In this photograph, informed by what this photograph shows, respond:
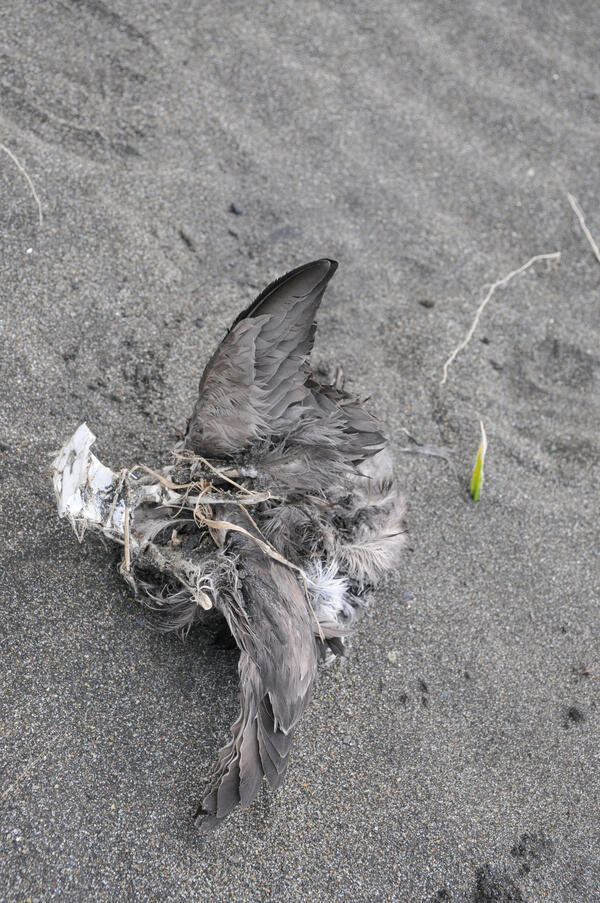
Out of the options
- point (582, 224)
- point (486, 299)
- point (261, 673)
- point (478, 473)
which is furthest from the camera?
point (582, 224)

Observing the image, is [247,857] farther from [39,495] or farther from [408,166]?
[408,166]

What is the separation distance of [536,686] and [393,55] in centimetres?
265

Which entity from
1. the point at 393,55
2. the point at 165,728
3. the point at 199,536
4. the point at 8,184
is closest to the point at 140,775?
the point at 165,728

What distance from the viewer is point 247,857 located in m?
1.90

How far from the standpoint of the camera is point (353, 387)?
9.02 ft

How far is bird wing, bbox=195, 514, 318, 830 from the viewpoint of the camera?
1.79 meters

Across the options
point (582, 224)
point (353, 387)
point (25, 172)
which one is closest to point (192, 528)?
point (353, 387)

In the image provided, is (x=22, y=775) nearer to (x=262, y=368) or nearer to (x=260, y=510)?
(x=260, y=510)

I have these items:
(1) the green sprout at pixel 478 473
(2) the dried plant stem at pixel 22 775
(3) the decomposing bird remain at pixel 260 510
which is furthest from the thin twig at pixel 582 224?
(2) the dried plant stem at pixel 22 775

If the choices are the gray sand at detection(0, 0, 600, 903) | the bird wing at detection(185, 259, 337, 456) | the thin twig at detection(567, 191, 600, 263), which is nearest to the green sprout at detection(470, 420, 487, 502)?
the gray sand at detection(0, 0, 600, 903)

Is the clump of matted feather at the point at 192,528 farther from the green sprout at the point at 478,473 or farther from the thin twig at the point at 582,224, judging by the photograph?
the thin twig at the point at 582,224

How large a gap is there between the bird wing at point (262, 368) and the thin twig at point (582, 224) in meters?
1.82

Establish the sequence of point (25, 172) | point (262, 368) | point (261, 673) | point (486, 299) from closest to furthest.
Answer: point (261, 673) → point (262, 368) → point (25, 172) → point (486, 299)

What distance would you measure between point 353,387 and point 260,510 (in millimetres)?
863
